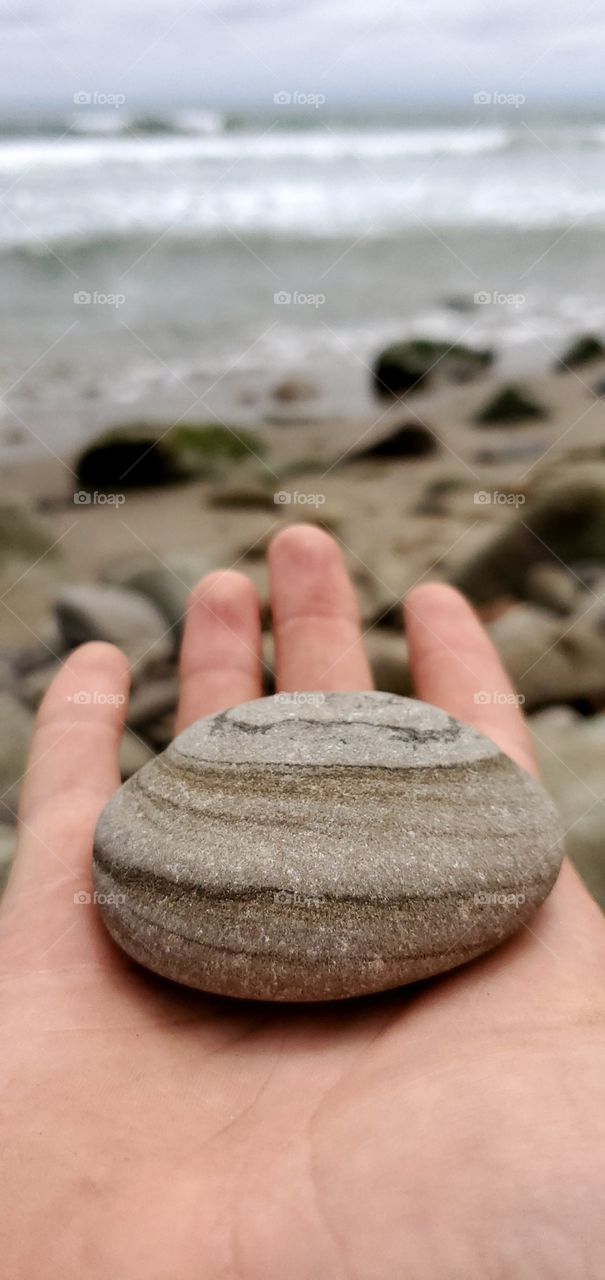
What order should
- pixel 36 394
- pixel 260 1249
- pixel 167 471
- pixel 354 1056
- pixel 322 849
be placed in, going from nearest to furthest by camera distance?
pixel 260 1249, pixel 354 1056, pixel 322 849, pixel 167 471, pixel 36 394

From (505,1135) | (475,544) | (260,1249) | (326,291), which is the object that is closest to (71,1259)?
(260,1249)

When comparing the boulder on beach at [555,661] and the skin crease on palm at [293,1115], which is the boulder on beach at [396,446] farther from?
the skin crease on palm at [293,1115]

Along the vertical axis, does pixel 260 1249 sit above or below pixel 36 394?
below

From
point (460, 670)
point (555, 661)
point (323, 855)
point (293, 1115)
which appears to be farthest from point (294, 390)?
point (293, 1115)

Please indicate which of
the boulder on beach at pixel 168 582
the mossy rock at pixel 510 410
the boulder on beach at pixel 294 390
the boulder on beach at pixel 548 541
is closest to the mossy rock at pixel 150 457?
the boulder on beach at pixel 294 390

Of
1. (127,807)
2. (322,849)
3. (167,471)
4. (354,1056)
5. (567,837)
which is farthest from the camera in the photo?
(167,471)

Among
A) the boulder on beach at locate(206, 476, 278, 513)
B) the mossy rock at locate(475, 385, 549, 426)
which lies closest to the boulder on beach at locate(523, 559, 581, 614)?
the boulder on beach at locate(206, 476, 278, 513)

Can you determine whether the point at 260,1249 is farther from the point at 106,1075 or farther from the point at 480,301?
the point at 480,301
